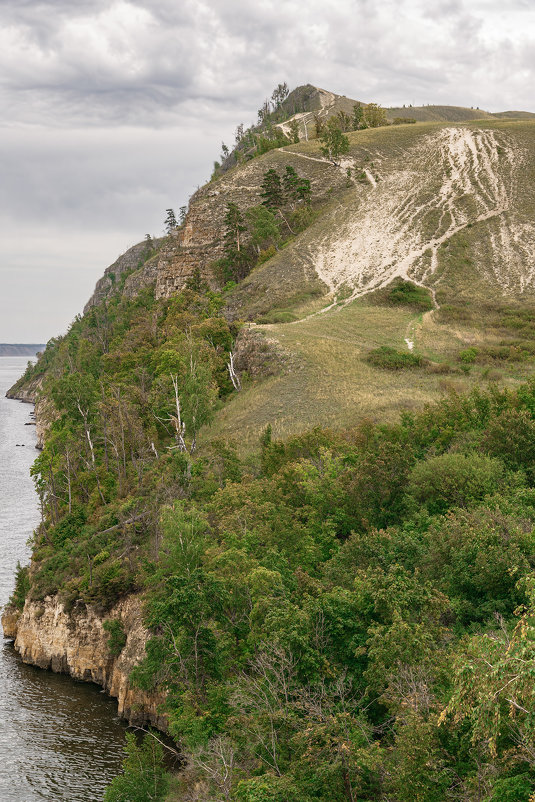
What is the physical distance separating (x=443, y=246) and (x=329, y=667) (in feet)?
280

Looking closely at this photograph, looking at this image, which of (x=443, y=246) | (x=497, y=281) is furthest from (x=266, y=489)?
(x=443, y=246)

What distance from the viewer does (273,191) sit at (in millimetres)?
116812

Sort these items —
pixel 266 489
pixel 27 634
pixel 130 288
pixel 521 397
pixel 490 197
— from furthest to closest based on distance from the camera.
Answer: pixel 130 288
pixel 490 197
pixel 27 634
pixel 521 397
pixel 266 489

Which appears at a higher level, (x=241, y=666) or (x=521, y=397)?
(x=521, y=397)

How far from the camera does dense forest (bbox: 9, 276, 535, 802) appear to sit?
15.0m

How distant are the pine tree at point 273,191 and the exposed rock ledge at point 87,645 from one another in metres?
88.7

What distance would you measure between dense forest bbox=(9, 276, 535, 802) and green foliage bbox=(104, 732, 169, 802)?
8cm

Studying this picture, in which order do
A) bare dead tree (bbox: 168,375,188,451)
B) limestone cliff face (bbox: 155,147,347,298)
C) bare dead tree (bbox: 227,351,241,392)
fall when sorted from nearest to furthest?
bare dead tree (bbox: 168,375,188,451) → bare dead tree (bbox: 227,351,241,392) → limestone cliff face (bbox: 155,147,347,298)

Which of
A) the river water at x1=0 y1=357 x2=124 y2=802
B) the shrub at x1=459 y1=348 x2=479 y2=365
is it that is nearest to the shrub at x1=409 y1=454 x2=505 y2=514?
the river water at x1=0 y1=357 x2=124 y2=802

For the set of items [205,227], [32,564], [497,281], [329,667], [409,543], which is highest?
[205,227]

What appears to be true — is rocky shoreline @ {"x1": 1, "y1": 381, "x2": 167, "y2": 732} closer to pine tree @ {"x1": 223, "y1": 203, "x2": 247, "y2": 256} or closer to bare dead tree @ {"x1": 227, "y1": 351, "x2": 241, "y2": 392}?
bare dead tree @ {"x1": 227, "y1": 351, "x2": 241, "y2": 392}

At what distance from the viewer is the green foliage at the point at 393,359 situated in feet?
204

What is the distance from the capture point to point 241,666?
24609 millimetres

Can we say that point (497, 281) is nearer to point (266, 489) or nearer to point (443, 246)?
point (443, 246)
